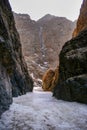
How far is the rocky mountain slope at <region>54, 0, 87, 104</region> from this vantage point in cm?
1395

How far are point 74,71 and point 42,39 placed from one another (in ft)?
348

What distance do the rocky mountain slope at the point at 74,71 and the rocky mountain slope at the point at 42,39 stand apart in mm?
68949

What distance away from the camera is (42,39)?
121m

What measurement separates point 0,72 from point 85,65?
22.6ft

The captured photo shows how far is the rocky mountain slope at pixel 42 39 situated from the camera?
105 meters

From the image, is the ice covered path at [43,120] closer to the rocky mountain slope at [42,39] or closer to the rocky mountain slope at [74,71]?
the rocky mountain slope at [74,71]

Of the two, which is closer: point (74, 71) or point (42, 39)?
point (74, 71)

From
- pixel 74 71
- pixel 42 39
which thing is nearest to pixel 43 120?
pixel 74 71

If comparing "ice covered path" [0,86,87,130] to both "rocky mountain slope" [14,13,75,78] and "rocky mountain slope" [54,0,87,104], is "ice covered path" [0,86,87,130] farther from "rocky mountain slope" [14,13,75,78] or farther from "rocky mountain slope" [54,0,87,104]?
"rocky mountain slope" [14,13,75,78]

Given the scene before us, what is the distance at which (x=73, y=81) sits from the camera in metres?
14.7

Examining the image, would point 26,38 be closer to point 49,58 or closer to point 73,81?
point 49,58

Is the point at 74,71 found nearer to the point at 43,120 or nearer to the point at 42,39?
the point at 43,120

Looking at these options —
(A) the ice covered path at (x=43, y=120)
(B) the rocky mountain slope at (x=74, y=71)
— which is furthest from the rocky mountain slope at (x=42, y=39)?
(A) the ice covered path at (x=43, y=120)

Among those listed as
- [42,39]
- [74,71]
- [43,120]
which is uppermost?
[42,39]
